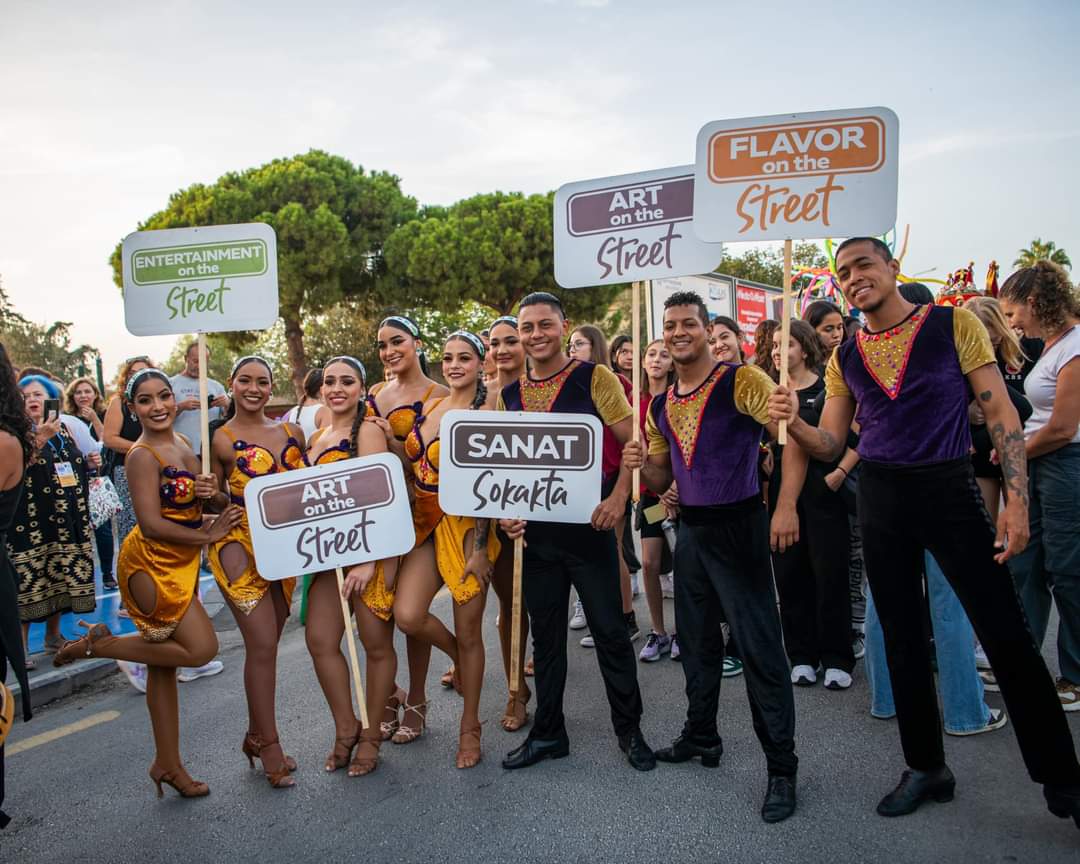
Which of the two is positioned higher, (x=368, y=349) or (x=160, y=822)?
(x=368, y=349)

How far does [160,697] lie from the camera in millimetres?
3707

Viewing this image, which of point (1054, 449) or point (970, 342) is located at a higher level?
point (970, 342)

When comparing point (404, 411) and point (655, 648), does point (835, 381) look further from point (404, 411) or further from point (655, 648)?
point (655, 648)

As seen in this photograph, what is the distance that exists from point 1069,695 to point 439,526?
335cm

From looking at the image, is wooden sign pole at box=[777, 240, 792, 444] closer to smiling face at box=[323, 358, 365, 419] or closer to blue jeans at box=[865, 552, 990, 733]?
blue jeans at box=[865, 552, 990, 733]

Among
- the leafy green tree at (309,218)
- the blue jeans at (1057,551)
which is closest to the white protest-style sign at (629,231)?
the blue jeans at (1057,551)

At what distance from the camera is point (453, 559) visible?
13.0 feet

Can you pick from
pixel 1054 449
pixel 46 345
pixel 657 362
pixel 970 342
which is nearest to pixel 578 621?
pixel 657 362

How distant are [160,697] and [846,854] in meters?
3.05

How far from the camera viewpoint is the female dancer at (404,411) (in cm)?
417

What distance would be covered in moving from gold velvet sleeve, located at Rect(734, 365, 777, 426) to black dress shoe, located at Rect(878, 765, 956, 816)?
1.55 m

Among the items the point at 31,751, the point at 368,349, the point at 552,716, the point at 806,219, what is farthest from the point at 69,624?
the point at 368,349

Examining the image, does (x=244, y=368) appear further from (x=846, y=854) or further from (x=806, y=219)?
(x=846, y=854)

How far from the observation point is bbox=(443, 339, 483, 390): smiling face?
412 cm
